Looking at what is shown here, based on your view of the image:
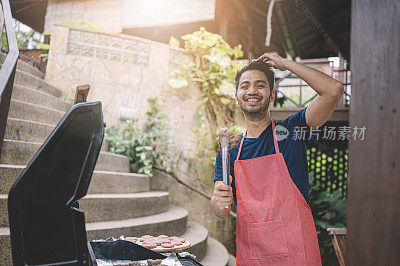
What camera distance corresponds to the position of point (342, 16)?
632 cm

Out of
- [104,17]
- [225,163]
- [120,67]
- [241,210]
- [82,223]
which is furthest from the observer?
[104,17]

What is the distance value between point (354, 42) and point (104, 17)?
35.4ft

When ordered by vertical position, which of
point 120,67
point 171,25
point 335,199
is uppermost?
point 171,25

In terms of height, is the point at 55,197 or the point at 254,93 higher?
the point at 254,93

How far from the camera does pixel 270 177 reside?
6.31 feet

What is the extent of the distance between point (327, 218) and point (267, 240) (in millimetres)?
4952

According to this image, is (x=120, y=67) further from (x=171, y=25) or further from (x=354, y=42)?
(x=354, y=42)

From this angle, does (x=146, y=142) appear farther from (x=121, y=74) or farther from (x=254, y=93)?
(x=254, y=93)

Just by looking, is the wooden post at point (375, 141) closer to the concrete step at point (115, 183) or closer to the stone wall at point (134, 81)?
the concrete step at point (115, 183)

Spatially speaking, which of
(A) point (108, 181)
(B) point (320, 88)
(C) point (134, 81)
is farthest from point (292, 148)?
(C) point (134, 81)

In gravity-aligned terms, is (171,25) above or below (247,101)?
above

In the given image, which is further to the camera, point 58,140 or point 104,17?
point 104,17

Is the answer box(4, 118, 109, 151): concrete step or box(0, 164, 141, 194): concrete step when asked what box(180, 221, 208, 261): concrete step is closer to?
box(0, 164, 141, 194): concrete step

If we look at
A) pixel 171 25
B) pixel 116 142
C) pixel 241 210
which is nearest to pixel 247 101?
pixel 241 210
